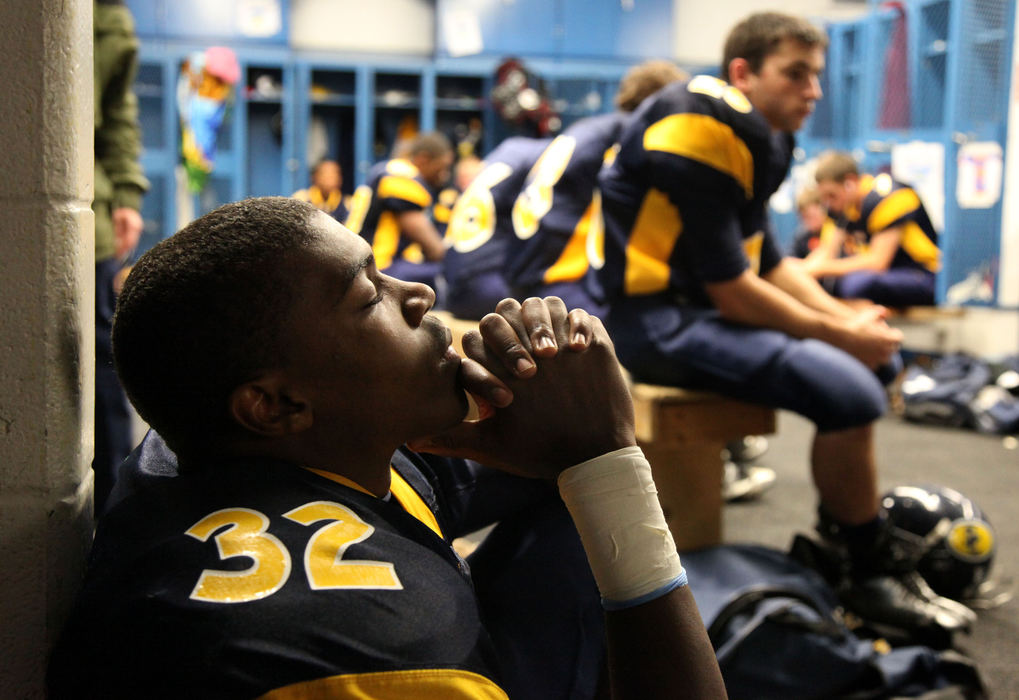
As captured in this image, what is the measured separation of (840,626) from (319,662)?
1.27 metres

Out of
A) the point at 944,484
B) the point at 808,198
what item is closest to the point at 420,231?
the point at 944,484

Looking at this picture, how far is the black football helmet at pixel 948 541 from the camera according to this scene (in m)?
2.02

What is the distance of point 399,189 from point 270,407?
10.3ft

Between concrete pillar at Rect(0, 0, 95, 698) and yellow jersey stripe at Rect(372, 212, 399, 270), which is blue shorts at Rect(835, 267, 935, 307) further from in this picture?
concrete pillar at Rect(0, 0, 95, 698)

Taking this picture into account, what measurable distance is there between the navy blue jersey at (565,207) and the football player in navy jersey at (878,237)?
7.41ft

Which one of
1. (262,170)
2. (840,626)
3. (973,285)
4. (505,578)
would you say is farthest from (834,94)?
(505,578)

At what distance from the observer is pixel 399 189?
3.74 m

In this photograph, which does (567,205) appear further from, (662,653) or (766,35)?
(662,653)

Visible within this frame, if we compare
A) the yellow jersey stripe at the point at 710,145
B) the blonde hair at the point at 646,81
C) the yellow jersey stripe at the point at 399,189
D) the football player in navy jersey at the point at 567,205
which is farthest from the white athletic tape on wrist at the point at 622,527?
the yellow jersey stripe at the point at 399,189

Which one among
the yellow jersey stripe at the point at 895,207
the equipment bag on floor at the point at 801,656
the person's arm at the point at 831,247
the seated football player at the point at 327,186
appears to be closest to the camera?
the equipment bag on floor at the point at 801,656

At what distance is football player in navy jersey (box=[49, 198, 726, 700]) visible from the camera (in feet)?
1.81

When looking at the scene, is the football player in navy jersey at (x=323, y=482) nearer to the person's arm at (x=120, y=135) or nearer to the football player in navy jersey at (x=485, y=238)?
the person's arm at (x=120, y=135)

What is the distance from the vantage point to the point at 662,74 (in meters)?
2.62

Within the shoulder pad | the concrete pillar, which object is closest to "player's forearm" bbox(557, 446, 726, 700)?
the concrete pillar
